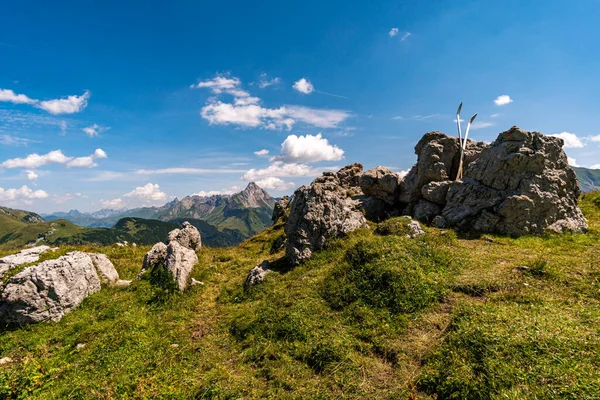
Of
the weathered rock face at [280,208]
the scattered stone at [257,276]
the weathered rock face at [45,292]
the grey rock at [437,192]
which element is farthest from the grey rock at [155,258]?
the grey rock at [437,192]

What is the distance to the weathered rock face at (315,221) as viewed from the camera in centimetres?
1684

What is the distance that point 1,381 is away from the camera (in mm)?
7133

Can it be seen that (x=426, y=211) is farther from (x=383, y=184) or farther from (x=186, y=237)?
(x=186, y=237)

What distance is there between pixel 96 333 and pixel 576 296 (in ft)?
60.2

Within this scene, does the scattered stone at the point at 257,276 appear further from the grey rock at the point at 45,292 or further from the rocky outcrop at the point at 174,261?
the grey rock at the point at 45,292

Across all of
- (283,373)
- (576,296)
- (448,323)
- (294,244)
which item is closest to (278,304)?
(283,373)

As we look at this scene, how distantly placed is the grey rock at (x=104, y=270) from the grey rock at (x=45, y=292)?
1554mm

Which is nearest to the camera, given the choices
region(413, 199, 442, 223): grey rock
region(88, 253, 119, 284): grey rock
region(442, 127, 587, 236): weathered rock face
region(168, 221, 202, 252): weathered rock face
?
region(88, 253, 119, 284): grey rock

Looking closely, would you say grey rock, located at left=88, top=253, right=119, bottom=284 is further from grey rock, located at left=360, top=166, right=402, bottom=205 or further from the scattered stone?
grey rock, located at left=360, top=166, right=402, bottom=205

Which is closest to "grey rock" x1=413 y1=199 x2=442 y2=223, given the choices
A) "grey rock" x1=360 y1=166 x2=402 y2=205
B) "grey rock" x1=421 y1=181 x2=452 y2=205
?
"grey rock" x1=421 y1=181 x2=452 y2=205

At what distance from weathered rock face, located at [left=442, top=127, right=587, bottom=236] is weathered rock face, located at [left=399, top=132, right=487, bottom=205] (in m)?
2.89

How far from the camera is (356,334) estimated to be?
948cm

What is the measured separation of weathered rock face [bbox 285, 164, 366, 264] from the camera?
55.3 ft

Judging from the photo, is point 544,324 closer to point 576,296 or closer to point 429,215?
point 576,296
